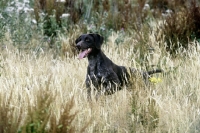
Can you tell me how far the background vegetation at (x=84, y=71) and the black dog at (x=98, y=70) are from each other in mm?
155

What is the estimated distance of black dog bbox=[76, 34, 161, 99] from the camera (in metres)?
5.35

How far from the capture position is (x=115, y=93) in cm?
526

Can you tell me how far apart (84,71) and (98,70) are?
536 mm

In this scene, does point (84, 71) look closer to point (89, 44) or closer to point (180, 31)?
point (89, 44)

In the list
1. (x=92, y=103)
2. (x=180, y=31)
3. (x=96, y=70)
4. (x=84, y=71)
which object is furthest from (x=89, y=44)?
(x=180, y=31)

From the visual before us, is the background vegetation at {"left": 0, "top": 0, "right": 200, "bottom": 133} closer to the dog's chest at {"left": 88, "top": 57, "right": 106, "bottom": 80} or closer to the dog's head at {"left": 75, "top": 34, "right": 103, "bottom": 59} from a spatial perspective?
the dog's chest at {"left": 88, "top": 57, "right": 106, "bottom": 80}

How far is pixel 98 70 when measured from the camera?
546 cm

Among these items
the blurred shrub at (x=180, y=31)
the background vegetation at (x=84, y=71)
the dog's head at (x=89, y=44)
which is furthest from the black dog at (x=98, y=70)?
the blurred shrub at (x=180, y=31)

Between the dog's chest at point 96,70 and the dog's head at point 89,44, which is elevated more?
the dog's head at point 89,44

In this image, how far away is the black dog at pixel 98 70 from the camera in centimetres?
535

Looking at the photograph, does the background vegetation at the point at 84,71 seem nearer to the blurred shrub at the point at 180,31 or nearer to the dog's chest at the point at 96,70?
the blurred shrub at the point at 180,31

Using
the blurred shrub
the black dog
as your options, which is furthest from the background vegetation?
the black dog

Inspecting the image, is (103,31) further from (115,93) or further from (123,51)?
(115,93)

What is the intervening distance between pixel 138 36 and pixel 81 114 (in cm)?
377
